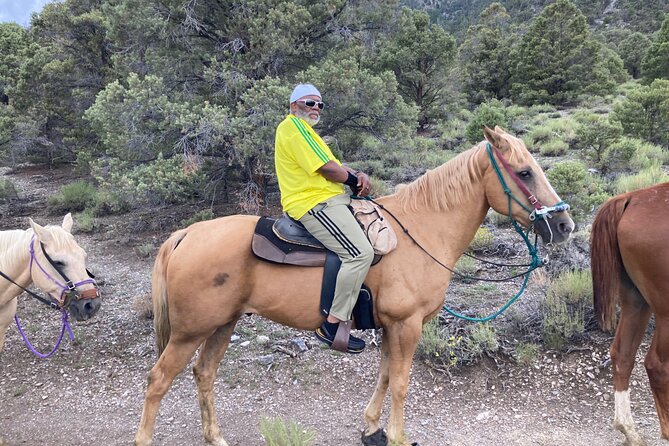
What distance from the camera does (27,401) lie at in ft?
15.0

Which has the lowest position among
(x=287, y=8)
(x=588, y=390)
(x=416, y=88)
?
(x=588, y=390)

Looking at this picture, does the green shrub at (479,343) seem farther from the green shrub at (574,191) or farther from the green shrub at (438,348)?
the green shrub at (574,191)

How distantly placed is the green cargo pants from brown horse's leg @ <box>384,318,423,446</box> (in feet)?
1.44

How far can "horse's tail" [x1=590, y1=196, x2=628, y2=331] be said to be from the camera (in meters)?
3.67

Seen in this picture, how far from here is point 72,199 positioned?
40.8ft

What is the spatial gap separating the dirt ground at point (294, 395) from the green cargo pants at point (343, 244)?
61.5 inches

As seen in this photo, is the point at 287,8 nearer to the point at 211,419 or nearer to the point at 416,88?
the point at 211,419

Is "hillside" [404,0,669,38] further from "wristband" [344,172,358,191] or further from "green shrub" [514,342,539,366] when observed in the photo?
"wristband" [344,172,358,191]

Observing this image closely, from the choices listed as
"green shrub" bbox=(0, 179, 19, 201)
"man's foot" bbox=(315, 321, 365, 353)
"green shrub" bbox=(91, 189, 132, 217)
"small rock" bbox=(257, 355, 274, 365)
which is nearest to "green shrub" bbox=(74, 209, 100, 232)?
Result: "green shrub" bbox=(91, 189, 132, 217)

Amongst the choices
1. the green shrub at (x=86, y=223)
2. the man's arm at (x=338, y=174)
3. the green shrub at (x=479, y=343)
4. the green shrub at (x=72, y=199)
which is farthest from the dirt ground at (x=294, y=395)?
the green shrub at (x=72, y=199)

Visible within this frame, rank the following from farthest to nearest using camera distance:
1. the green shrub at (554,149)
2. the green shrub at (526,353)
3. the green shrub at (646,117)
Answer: the green shrub at (554,149) < the green shrub at (646,117) < the green shrub at (526,353)

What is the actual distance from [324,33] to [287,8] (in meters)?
1.26

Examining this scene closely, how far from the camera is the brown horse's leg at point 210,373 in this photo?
148 inches

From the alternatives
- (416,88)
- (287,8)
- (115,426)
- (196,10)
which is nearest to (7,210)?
(196,10)
